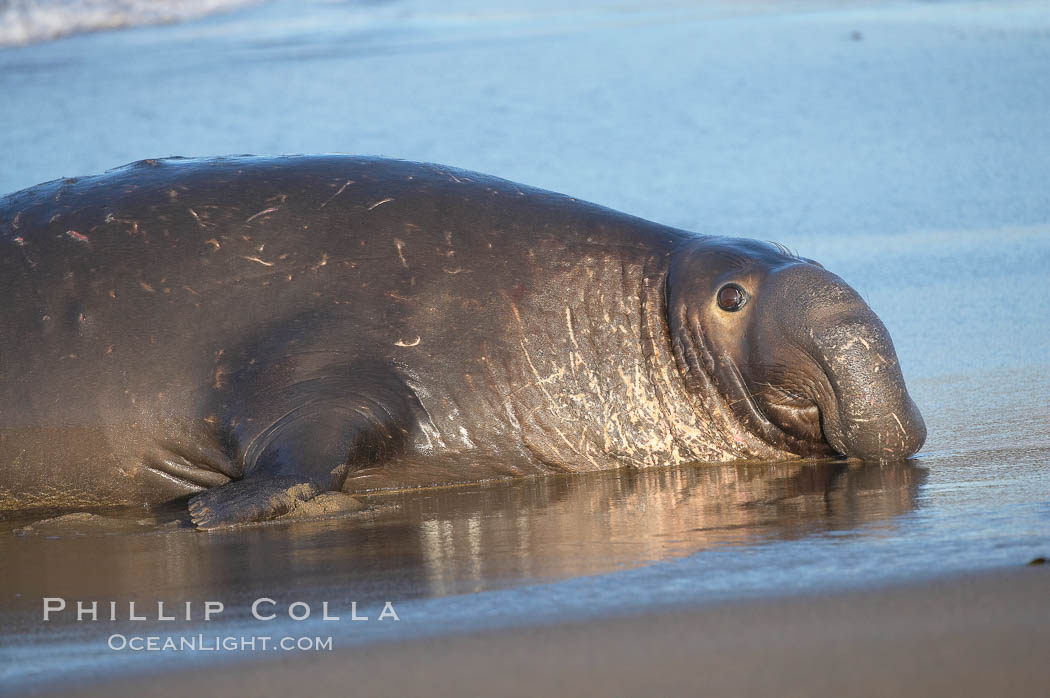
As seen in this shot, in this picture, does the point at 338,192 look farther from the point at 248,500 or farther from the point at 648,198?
the point at 648,198

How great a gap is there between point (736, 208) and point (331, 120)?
5681 mm

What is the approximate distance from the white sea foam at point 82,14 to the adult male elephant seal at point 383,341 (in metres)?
19.5

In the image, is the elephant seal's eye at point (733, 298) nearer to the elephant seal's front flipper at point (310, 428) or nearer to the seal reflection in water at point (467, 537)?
the seal reflection in water at point (467, 537)

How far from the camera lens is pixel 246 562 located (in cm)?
418

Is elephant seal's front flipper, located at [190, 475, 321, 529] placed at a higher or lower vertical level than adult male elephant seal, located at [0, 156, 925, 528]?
lower

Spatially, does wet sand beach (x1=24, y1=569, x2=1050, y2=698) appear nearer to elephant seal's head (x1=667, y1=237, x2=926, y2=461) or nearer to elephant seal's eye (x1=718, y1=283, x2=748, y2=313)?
elephant seal's head (x1=667, y1=237, x2=926, y2=461)

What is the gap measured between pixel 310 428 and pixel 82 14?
23.2 m

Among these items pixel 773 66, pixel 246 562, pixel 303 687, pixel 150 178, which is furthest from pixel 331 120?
pixel 303 687

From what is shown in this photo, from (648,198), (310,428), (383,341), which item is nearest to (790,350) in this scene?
(383,341)

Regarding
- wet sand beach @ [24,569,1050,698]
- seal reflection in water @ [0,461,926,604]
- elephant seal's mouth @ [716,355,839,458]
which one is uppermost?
elephant seal's mouth @ [716,355,839,458]

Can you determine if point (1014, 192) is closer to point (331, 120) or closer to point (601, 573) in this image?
point (331, 120)

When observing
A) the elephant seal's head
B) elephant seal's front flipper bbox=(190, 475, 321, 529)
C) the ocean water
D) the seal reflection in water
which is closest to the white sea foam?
the ocean water

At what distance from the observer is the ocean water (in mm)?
3693

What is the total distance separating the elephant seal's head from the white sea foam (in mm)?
20490
